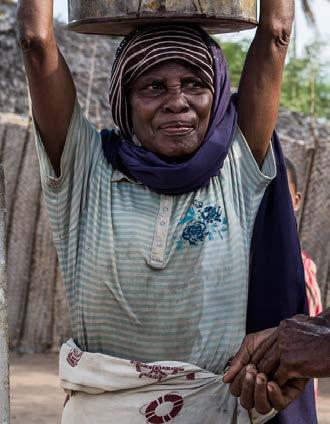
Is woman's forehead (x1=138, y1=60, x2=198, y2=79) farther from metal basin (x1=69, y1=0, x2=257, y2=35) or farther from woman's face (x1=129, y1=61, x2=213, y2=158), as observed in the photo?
metal basin (x1=69, y1=0, x2=257, y2=35)

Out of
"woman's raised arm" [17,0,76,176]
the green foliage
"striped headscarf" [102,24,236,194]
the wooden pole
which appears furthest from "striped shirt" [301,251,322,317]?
the green foliage

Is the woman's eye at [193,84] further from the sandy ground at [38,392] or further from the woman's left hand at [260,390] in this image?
the sandy ground at [38,392]

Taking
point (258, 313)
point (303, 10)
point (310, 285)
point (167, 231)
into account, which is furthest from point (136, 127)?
point (303, 10)

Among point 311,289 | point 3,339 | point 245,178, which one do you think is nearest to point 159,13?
point 245,178

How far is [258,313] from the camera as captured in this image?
9.69 feet

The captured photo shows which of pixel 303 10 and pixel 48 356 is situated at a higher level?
pixel 303 10

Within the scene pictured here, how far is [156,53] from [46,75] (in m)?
0.31

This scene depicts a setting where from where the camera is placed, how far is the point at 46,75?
287 centimetres

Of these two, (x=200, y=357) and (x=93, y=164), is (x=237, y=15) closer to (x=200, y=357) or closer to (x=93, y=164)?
(x=93, y=164)

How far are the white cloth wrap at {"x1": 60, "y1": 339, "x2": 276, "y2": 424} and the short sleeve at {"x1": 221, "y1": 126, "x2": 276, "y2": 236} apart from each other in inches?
18.1

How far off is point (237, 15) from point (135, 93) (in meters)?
0.36

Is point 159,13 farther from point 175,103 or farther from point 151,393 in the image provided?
point 151,393

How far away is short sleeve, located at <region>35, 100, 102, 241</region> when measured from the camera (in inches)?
115

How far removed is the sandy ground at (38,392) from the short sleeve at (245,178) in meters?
4.09
